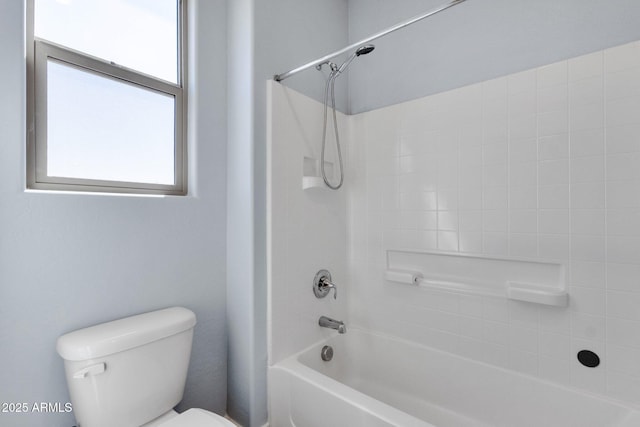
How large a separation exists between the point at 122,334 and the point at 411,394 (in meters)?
1.49

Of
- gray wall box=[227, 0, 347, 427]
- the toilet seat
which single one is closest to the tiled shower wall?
gray wall box=[227, 0, 347, 427]

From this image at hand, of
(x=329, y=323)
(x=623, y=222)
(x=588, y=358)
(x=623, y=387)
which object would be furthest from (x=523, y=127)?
(x=329, y=323)

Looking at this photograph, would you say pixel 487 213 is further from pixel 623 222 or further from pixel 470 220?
pixel 623 222

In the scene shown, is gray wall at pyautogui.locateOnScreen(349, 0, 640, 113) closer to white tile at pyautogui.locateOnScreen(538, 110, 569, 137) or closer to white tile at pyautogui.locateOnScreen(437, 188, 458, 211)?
white tile at pyautogui.locateOnScreen(538, 110, 569, 137)

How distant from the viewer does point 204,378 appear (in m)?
1.46

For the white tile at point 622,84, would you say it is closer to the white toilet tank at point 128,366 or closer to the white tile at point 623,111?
the white tile at point 623,111

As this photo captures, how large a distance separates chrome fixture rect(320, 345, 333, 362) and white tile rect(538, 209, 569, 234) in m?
1.23

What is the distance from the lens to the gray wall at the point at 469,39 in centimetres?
131

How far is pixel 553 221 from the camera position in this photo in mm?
1341

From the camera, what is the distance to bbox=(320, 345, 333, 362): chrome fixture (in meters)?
1.67

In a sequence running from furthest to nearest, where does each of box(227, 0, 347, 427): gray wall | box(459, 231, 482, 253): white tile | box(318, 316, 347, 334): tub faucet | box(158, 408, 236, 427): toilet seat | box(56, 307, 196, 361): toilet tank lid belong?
box(318, 316, 347, 334): tub faucet, box(459, 231, 482, 253): white tile, box(227, 0, 347, 427): gray wall, box(158, 408, 236, 427): toilet seat, box(56, 307, 196, 361): toilet tank lid

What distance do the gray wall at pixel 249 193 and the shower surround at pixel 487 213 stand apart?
0.07 metres

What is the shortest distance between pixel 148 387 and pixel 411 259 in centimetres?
139

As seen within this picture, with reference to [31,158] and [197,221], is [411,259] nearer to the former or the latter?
[197,221]
